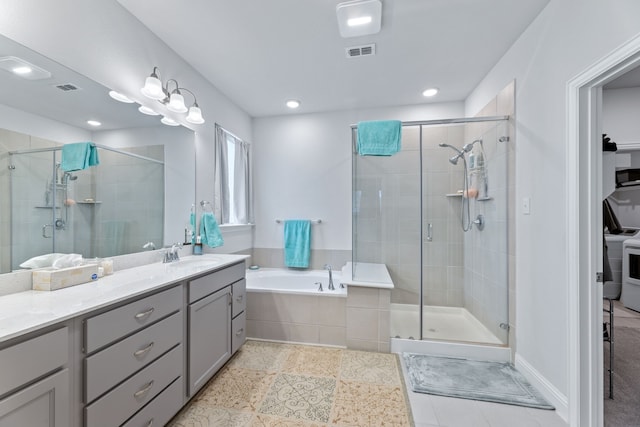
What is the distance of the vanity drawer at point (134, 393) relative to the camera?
106cm

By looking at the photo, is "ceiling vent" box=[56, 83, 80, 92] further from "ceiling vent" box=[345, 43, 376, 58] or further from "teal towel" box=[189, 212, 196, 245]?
"ceiling vent" box=[345, 43, 376, 58]

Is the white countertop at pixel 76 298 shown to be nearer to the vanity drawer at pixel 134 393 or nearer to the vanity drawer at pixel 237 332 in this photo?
the vanity drawer at pixel 134 393

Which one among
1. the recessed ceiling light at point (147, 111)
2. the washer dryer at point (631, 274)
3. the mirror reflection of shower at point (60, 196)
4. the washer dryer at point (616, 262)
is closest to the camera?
the mirror reflection of shower at point (60, 196)

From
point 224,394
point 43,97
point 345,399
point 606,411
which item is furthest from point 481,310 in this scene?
point 43,97

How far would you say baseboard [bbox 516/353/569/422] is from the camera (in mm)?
1548

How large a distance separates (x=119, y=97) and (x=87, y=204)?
731 mm

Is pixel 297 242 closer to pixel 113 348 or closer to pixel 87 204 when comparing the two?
pixel 87 204

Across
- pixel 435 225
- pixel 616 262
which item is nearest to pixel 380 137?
pixel 435 225

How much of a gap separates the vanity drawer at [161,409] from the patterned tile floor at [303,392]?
16 cm

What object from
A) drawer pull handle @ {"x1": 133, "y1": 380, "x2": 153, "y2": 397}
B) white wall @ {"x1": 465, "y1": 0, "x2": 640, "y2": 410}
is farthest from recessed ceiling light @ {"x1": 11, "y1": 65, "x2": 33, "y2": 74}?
white wall @ {"x1": 465, "y1": 0, "x2": 640, "y2": 410}

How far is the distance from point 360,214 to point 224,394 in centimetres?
188

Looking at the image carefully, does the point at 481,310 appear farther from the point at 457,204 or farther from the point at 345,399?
the point at 345,399

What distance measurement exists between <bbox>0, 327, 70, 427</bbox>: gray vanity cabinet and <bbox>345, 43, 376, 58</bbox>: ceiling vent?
241cm

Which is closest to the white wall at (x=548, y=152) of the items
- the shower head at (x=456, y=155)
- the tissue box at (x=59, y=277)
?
the shower head at (x=456, y=155)
